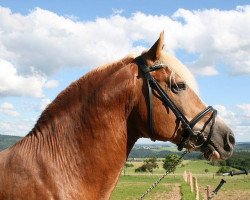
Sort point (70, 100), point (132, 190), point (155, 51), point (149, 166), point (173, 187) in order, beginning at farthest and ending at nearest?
1. point (149, 166)
2. point (173, 187)
3. point (132, 190)
4. point (155, 51)
5. point (70, 100)

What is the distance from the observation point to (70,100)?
4.43 meters

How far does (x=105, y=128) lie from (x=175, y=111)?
75cm

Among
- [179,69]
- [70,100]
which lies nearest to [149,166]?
[179,69]

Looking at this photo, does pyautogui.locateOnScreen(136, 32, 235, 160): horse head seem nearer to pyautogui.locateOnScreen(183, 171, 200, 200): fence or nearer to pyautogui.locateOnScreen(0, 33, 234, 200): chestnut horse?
A: pyautogui.locateOnScreen(0, 33, 234, 200): chestnut horse

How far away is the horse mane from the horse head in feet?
1.19

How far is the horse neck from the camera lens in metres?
4.22

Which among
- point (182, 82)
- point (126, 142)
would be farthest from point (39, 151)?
point (182, 82)

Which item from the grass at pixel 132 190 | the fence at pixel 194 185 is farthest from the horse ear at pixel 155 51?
the grass at pixel 132 190

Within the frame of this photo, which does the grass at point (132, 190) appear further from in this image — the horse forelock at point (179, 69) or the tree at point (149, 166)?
the tree at point (149, 166)

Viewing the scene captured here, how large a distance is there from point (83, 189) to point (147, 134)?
34.4 inches

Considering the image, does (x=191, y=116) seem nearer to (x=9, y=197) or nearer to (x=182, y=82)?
(x=182, y=82)

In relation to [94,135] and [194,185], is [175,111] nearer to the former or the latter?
[94,135]

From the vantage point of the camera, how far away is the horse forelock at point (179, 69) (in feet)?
14.8

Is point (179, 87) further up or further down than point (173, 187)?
further up
